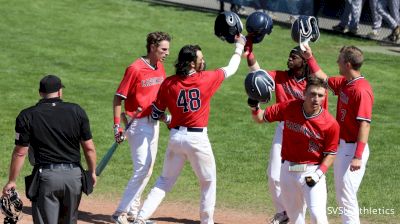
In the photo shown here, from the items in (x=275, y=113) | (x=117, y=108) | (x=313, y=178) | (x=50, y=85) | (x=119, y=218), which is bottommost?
(x=119, y=218)

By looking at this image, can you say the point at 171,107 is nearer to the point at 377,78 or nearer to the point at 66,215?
the point at 66,215

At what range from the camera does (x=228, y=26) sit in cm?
998

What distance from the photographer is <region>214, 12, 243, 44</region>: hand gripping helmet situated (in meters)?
9.98

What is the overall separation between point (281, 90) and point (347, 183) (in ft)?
5.17

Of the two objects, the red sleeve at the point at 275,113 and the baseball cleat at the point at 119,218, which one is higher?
the red sleeve at the point at 275,113

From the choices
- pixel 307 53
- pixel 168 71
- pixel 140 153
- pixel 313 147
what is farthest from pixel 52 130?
pixel 168 71

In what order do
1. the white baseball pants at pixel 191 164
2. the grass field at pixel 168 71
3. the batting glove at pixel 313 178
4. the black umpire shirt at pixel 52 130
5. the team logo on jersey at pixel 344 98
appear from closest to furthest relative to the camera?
the black umpire shirt at pixel 52 130, the batting glove at pixel 313 178, the team logo on jersey at pixel 344 98, the white baseball pants at pixel 191 164, the grass field at pixel 168 71

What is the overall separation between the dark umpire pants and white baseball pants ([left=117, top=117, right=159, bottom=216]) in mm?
2041

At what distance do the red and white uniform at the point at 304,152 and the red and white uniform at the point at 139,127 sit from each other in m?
1.94

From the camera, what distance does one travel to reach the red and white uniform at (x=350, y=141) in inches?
355

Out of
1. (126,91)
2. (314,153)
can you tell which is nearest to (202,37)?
(126,91)

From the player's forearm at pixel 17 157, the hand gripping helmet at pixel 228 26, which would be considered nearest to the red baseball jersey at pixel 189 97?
the hand gripping helmet at pixel 228 26

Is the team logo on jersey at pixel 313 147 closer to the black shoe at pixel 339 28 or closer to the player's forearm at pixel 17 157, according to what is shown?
the player's forearm at pixel 17 157

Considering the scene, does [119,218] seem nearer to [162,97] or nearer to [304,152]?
[162,97]
